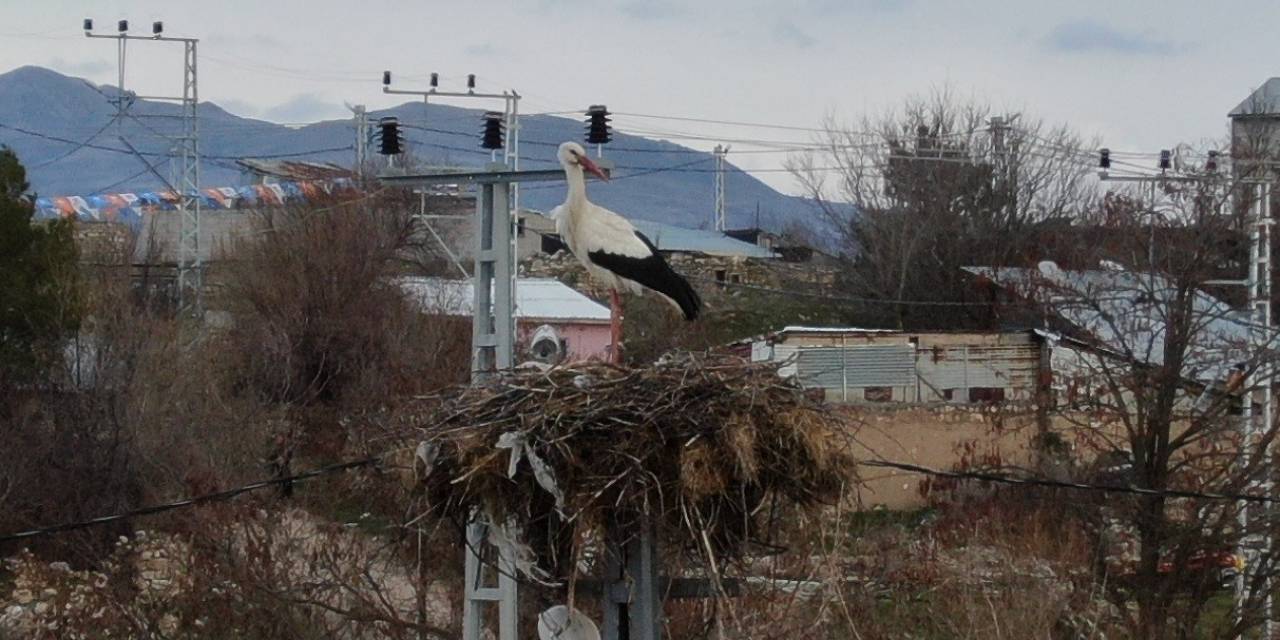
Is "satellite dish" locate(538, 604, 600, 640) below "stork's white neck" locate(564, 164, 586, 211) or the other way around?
below

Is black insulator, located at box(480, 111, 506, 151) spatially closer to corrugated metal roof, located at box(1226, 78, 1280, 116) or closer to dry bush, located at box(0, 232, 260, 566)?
dry bush, located at box(0, 232, 260, 566)

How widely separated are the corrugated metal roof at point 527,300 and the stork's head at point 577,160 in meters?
22.9

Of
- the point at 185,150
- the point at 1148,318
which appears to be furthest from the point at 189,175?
the point at 1148,318

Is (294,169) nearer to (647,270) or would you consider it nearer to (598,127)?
(598,127)

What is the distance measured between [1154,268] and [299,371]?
568 inches

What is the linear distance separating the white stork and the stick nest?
243 centimetres

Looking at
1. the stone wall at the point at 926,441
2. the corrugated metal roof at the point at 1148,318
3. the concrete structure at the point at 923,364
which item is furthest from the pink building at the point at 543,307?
the corrugated metal roof at the point at 1148,318

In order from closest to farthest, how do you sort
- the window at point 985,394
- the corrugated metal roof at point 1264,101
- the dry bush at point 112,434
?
the dry bush at point 112,434 < the window at point 985,394 < the corrugated metal roof at point 1264,101

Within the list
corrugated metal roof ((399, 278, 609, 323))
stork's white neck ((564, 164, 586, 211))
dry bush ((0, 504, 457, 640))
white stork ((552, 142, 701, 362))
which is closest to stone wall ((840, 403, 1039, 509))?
corrugated metal roof ((399, 278, 609, 323))

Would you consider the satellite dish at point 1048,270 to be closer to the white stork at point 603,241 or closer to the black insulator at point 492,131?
the black insulator at point 492,131

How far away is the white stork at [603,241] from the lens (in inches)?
416

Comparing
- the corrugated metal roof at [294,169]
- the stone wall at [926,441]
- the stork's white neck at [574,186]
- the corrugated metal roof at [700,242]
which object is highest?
the corrugated metal roof at [294,169]

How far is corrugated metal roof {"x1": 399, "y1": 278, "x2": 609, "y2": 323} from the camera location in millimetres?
35094

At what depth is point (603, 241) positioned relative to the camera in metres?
10.6
